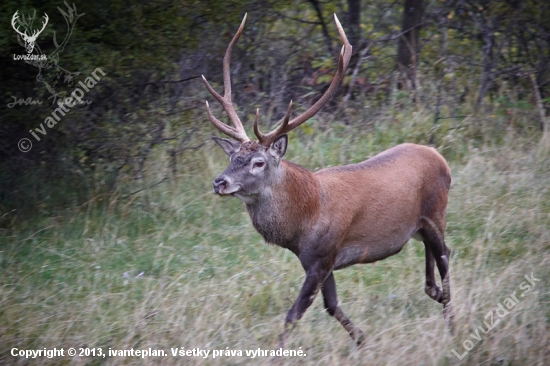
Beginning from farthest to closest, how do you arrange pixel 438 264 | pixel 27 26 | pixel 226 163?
pixel 226 163
pixel 27 26
pixel 438 264

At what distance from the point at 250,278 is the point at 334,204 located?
140cm

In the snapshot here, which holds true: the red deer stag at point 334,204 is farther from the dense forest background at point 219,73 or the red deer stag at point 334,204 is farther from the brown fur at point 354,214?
the dense forest background at point 219,73

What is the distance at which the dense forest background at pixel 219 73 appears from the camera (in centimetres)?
720

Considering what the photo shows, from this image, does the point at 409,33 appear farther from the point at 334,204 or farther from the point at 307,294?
the point at 307,294

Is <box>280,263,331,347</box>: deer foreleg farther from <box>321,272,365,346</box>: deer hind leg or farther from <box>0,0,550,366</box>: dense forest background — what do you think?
<box>321,272,365,346</box>: deer hind leg

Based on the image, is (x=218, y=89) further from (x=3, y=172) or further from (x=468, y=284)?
(x=468, y=284)

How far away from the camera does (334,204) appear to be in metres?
5.38

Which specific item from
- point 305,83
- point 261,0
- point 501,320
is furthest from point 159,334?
point 305,83

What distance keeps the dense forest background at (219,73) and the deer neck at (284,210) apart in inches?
110

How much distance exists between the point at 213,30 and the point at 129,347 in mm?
4221

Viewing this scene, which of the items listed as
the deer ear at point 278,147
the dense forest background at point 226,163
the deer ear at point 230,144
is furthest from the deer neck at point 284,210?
the dense forest background at point 226,163

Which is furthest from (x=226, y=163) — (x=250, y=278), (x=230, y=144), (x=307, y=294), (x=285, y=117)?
(x=307, y=294)

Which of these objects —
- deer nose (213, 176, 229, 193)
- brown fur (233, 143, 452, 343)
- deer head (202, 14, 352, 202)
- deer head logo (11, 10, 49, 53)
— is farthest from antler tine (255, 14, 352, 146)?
deer head logo (11, 10, 49, 53)

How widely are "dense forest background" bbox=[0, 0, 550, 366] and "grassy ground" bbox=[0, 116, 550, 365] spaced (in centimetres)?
2
